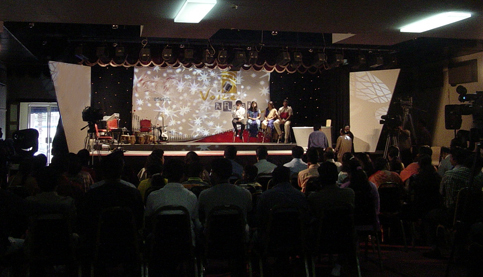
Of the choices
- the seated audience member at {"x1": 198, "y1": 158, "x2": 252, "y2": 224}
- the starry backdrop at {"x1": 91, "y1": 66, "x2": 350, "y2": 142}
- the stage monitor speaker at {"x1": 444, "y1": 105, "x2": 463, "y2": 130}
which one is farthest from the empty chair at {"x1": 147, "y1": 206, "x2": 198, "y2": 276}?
the starry backdrop at {"x1": 91, "y1": 66, "x2": 350, "y2": 142}

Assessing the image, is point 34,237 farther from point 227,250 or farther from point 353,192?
point 353,192

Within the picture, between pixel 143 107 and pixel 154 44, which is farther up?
pixel 154 44

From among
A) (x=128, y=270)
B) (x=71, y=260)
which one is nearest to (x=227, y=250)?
(x=128, y=270)

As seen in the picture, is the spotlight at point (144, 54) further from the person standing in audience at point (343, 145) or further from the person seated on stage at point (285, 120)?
the person standing in audience at point (343, 145)

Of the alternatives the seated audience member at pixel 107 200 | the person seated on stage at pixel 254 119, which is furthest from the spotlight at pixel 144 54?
the seated audience member at pixel 107 200

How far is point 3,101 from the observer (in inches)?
434

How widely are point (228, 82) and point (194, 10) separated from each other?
8.03 meters

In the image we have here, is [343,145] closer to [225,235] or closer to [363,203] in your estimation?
[363,203]

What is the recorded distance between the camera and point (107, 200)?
275 centimetres

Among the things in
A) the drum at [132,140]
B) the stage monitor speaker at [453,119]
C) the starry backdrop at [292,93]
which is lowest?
the drum at [132,140]

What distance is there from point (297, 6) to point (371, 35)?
259cm

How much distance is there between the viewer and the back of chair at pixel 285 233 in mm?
2862

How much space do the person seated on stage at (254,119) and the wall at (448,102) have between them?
5100 millimetres

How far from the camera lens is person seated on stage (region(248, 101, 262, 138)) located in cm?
1263
